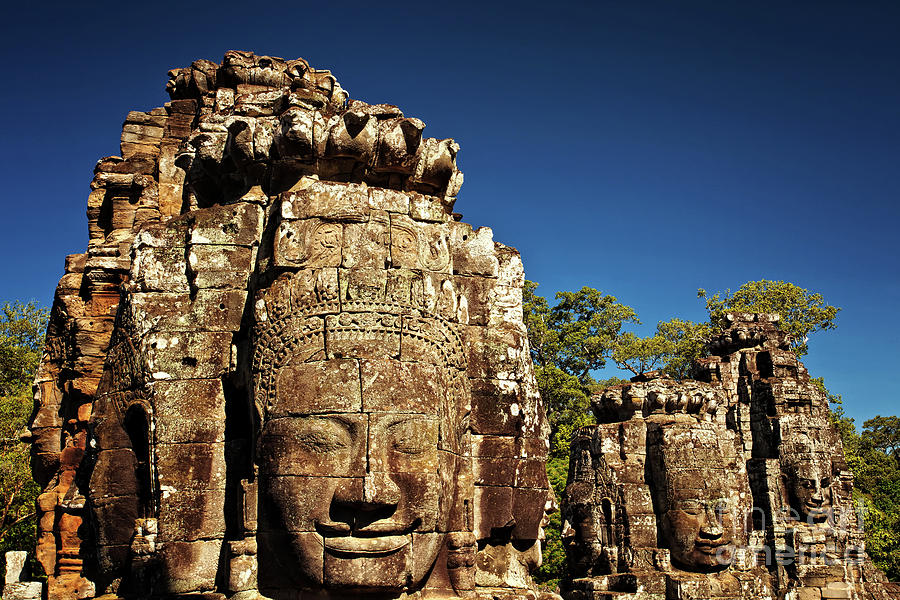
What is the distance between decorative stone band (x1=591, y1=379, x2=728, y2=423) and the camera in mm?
→ 12211

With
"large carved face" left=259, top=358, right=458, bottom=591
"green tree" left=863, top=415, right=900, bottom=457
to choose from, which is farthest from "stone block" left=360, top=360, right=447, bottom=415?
"green tree" left=863, top=415, right=900, bottom=457

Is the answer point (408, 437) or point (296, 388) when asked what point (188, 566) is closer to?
point (296, 388)

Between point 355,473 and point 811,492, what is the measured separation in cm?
1297

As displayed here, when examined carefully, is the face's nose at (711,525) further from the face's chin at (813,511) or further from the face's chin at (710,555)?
the face's chin at (813,511)

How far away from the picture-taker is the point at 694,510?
36.6 feet

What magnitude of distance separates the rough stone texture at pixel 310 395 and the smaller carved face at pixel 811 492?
35.7 feet

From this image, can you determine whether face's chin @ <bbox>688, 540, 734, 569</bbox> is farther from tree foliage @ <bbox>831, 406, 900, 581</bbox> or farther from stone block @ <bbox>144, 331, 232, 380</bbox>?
tree foliage @ <bbox>831, 406, 900, 581</bbox>

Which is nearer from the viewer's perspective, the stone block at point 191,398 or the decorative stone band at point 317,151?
the stone block at point 191,398

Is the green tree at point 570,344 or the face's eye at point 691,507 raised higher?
the green tree at point 570,344

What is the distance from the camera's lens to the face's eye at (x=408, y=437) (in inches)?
180

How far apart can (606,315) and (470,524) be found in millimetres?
28930

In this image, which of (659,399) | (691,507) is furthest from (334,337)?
(659,399)

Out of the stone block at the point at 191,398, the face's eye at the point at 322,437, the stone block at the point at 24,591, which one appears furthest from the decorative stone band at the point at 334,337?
the stone block at the point at 24,591

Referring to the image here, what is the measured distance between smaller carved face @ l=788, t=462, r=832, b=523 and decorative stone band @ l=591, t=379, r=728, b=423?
375 centimetres
